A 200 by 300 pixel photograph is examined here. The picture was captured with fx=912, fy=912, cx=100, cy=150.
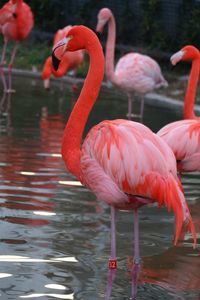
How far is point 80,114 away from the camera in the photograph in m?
4.71

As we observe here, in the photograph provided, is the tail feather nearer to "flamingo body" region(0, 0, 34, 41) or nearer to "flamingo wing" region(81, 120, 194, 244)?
"flamingo wing" region(81, 120, 194, 244)

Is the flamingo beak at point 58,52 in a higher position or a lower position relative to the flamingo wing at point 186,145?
higher

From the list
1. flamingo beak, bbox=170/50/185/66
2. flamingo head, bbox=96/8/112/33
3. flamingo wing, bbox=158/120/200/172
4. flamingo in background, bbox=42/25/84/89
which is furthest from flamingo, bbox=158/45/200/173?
flamingo in background, bbox=42/25/84/89

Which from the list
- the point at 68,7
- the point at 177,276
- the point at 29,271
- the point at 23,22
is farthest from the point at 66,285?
the point at 68,7

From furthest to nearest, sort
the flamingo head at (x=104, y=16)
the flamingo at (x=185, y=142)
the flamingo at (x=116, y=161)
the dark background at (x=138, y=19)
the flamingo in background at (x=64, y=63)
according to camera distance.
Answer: the dark background at (x=138, y=19) → the flamingo in background at (x=64, y=63) → the flamingo head at (x=104, y=16) → the flamingo at (x=185, y=142) → the flamingo at (x=116, y=161)

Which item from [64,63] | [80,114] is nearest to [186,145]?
[80,114]

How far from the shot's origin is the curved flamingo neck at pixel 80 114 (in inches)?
184

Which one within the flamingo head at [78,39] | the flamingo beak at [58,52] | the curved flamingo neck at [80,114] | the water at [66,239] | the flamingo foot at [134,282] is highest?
the flamingo head at [78,39]

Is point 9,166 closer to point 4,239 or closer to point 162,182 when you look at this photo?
point 4,239

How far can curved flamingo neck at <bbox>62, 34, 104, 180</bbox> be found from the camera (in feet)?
15.3

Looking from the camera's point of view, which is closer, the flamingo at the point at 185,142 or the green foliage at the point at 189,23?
the flamingo at the point at 185,142

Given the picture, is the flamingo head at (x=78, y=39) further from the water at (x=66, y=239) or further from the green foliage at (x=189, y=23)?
the green foliage at (x=189, y=23)

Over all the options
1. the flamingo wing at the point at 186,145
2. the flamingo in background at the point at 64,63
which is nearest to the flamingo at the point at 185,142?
the flamingo wing at the point at 186,145

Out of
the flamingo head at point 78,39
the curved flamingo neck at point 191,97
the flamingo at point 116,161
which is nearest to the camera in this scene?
the flamingo at point 116,161
